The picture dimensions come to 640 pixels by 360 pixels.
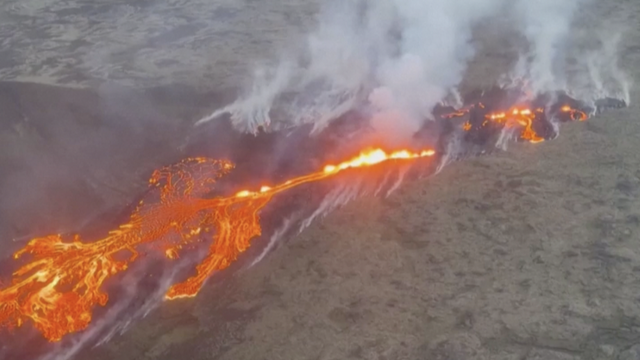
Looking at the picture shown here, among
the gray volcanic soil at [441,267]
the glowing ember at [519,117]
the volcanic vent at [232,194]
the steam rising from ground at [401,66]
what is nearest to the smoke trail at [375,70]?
the steam rising from ground at [401,66]

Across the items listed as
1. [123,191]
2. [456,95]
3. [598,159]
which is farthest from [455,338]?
[456,95]

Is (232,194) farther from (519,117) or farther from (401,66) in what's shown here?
(519,117)

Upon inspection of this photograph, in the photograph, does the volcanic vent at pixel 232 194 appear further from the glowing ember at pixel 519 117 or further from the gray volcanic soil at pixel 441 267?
the gray volcanic soil at pixel 441 267

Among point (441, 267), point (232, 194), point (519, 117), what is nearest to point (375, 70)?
point (519, 117)

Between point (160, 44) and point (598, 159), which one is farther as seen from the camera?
point (160, 44)

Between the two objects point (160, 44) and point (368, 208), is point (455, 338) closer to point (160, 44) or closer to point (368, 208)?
point (368, 208)

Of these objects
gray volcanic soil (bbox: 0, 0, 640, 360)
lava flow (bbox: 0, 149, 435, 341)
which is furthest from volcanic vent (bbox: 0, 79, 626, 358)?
gray volcanic soil (bbox: 0, 0, 640, 360)

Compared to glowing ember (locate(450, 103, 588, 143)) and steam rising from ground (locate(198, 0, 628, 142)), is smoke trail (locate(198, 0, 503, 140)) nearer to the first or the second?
steam rising from ground (locate(198, 0, 628, 142))
